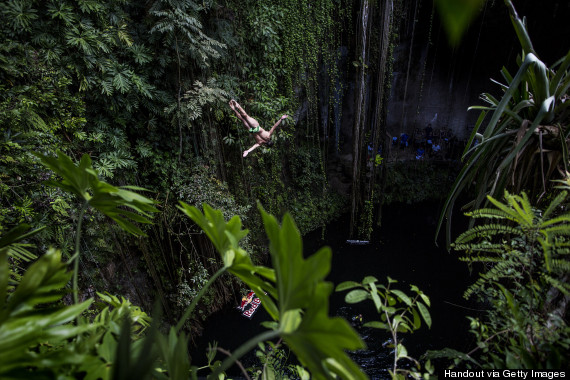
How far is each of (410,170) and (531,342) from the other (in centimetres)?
668

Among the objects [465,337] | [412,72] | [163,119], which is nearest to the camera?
[163,119]

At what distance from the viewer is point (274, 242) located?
49 cm

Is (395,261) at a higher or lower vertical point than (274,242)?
lower

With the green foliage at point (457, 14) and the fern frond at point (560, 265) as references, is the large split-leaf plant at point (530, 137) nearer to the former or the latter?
the fern frond at point (560, 265)

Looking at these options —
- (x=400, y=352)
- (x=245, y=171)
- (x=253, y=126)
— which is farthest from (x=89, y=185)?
(x=245, y=171)

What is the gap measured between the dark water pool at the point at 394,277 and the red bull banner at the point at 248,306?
0.23ft

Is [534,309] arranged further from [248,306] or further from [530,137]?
[248,306]

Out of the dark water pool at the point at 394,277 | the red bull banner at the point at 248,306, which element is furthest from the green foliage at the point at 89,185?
the red bull banner at the point at 248,306

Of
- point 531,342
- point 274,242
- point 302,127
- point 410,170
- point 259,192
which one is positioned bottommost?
point 410,170

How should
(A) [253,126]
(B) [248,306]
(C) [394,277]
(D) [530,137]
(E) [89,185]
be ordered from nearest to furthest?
(E) [89,185], (D) [530,137], (A) [253,126], (B) [248,306], (C) [394,277]

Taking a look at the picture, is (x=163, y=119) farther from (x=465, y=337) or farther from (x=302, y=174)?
(x=465, y=337)

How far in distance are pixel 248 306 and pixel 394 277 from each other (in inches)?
91.6

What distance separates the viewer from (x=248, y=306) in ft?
12.8

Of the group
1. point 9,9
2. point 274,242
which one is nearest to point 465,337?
point 274,242
